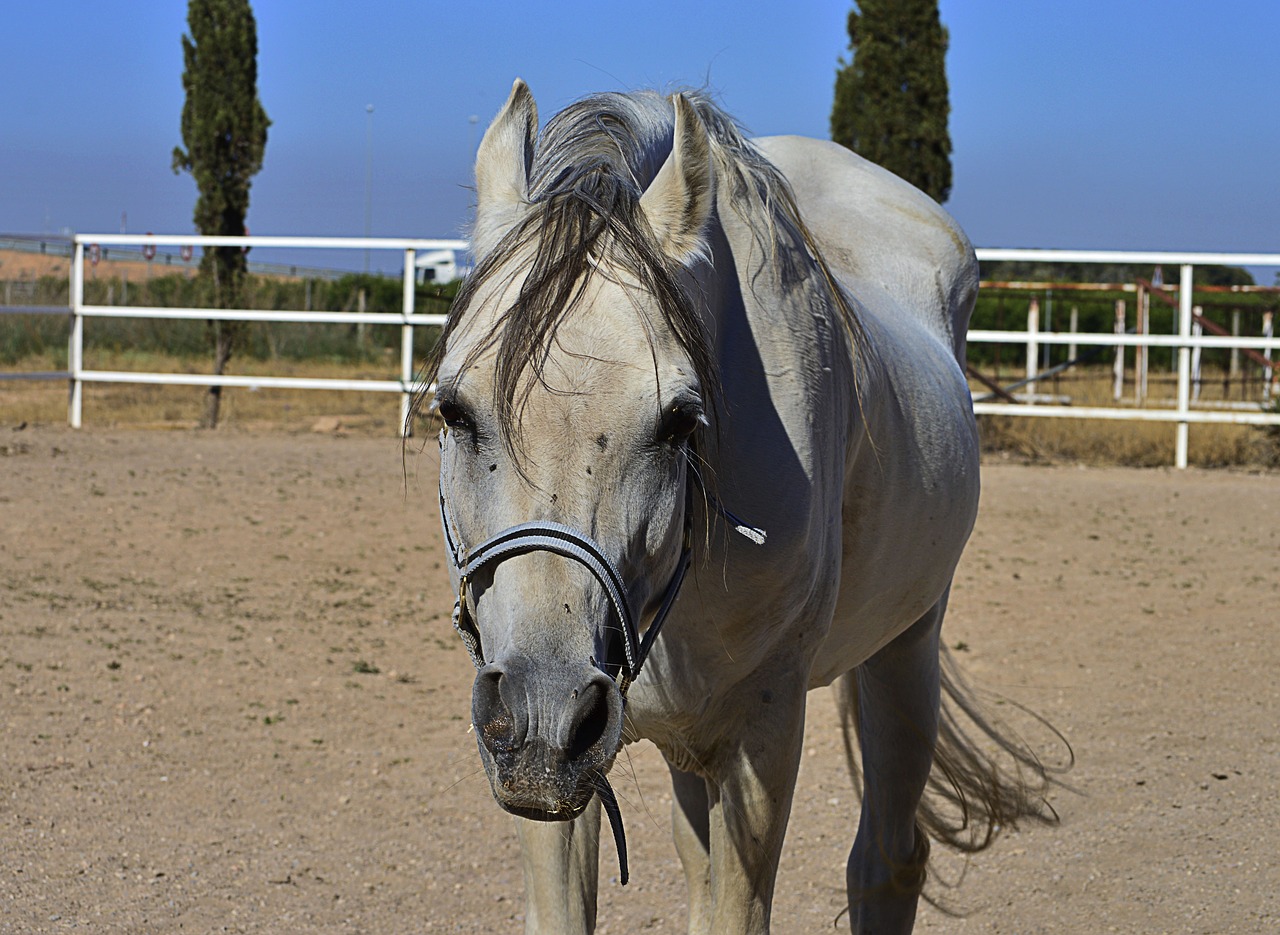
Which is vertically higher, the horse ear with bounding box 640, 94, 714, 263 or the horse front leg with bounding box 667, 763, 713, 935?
the horse ear with bounding box 640, 94, 714, 263

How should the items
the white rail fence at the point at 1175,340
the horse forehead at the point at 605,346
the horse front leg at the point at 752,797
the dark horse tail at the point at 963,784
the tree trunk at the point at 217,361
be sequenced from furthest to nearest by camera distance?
the tree trunk at the point at 217,361, the white rail fence at the point at 1175,340, the dark horse tail at the point at 963,784, the horse front leg at the point at 752,797, the horse forehead at the point at 605,346

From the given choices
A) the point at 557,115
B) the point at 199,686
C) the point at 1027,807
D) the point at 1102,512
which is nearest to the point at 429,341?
the point at 1102,512

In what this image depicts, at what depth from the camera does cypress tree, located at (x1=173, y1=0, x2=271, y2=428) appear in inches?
536

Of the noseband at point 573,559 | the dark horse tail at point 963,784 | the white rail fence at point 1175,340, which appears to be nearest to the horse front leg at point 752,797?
the noseband at point 573,559

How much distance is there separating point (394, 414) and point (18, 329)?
7871 mm

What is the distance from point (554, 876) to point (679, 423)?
92 cm

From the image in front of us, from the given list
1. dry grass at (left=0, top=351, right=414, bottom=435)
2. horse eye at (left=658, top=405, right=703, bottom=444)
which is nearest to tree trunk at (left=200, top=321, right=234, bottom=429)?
dry grass at (left=0, top=351, right=414, bottom=435)

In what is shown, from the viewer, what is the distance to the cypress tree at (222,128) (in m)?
13.6

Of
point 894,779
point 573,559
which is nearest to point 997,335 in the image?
point 894,779

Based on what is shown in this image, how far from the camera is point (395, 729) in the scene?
14.8ft

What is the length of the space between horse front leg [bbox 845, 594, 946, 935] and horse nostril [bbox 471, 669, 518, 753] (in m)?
1.68

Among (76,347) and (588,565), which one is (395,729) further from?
(76,347)

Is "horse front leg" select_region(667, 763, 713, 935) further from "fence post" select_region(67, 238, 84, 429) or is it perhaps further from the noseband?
"fence post" select_region(67, 238, 84, 429)

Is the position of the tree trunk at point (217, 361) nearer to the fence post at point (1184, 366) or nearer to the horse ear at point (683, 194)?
the fence post at point (1184, 366)
